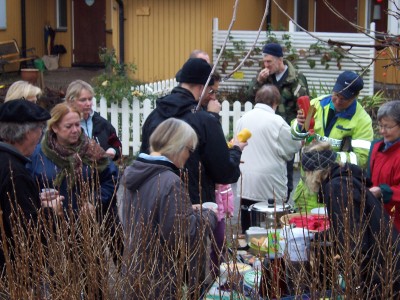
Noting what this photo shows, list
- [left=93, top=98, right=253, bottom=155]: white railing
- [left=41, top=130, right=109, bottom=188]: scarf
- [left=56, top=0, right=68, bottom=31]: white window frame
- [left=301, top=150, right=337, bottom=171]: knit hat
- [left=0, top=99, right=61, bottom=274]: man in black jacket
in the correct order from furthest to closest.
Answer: [left=56, top=0, right=68, bottom=31]: white window frame → [left=93, top=98, right=253, bottom=155]: white railing → [left=41, top=130, right=109, bottom=188]: scarf → [left=301, top=150, right=337, bottom=171]: knit hat → [left=0, top=99, right=61, bottom=274]: man in black jacket

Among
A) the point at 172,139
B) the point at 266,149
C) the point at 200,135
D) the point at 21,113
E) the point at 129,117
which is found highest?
the point at 21,113

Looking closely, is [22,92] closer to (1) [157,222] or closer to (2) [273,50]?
(2) [273,50]

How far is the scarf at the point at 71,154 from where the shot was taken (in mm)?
5238

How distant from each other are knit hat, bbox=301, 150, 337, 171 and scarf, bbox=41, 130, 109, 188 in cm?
133

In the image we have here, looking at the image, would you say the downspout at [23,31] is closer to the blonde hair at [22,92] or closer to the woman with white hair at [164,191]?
the blonde hair at [22,92]

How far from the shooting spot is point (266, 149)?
23.1 ft

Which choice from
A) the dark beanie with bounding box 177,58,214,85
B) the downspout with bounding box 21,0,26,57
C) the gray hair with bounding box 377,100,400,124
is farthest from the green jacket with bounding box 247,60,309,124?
the downspout with bounding box 21,0,26,57

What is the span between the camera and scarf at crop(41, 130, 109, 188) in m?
5.24

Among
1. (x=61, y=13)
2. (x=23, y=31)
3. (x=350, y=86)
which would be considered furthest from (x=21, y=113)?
(x=61, y=13)

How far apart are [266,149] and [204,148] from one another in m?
1.67

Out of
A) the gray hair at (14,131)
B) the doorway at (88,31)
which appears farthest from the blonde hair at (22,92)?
the doorway at (88,31)

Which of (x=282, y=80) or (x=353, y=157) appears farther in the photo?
(x=282, y=80)

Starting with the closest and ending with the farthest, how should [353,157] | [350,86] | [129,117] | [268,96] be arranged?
[353,157] < [350,86] < [268,96] < [129,117]

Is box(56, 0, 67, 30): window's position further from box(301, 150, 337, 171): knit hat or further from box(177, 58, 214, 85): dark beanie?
box(301, 150, 337, 171): knit hat
